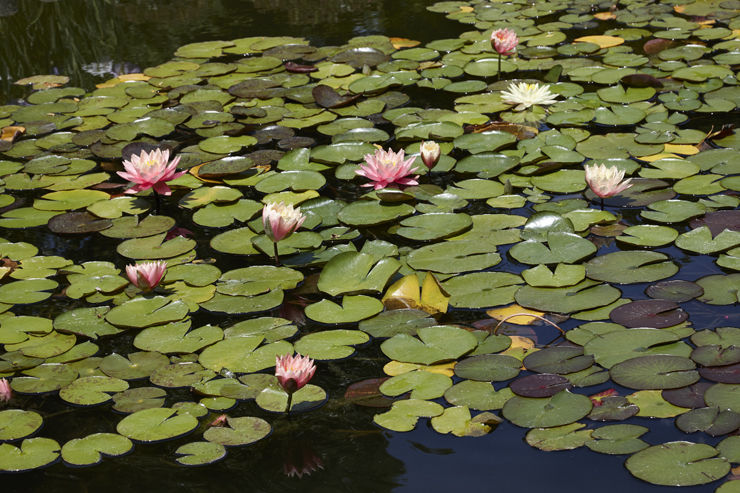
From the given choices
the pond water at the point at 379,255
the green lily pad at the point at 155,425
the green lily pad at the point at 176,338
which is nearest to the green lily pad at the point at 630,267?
the pond water at the point at 379,255

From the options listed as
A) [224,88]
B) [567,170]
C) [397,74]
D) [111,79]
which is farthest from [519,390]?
[111,79]

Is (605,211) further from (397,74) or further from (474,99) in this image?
(397,74)

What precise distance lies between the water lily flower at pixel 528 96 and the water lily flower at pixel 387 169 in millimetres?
1197

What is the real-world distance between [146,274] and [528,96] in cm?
247

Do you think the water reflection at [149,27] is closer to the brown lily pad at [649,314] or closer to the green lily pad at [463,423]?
the brown lily pad at [649,314]

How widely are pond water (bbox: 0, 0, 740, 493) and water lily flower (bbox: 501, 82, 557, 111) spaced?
11cm

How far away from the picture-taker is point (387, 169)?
2.92 meters

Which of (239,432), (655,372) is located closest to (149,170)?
(239,432)

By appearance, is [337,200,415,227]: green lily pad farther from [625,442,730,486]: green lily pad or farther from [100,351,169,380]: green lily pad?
[625,442,730,486]: green lily pad

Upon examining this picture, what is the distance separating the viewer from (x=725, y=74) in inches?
160

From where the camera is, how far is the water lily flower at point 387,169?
2914 mm

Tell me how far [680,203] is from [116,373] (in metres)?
2.36

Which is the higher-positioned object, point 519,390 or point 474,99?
point 474,99

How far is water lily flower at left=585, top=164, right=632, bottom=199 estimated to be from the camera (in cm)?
265
